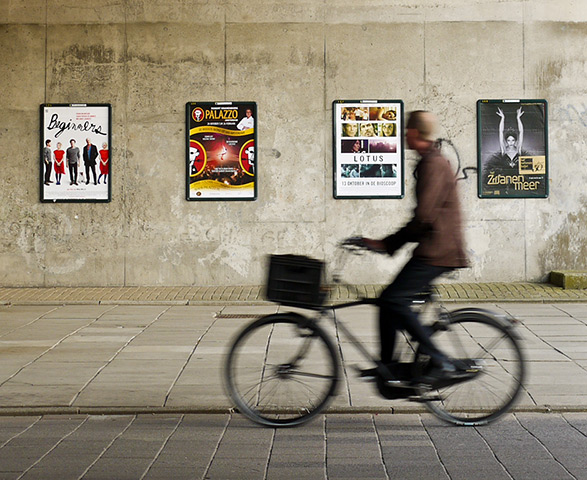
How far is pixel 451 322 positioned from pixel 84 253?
9.02m

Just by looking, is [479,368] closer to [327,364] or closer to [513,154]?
[327,364]

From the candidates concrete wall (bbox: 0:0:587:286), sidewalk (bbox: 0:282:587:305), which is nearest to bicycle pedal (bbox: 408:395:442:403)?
sidewalk (bbox: 0:282:587:305)

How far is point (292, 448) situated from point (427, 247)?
143 centimetres

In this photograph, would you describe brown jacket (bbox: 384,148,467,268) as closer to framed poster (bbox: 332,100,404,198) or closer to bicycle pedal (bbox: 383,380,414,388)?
bicycle pedal (bbox: 383,380,414,388)

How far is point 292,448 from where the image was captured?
17.0ft

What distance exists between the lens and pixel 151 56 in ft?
44.4

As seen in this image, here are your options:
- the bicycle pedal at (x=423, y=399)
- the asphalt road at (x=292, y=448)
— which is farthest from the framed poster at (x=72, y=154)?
the bicycle pedal at (x=423, y=399)

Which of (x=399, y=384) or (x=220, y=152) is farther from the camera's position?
(x=220, y=152)

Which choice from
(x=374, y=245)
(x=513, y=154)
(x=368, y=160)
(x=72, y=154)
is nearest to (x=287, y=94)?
(x=368, y=160)

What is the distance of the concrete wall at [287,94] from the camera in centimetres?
1349

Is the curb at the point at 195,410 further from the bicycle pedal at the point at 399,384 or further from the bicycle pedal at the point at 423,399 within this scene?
the bicycle pedal at the point at 399,384

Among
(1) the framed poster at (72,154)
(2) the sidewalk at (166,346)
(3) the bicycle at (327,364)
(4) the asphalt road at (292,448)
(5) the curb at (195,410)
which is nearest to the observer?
(4) the asphalt road at (292,448)

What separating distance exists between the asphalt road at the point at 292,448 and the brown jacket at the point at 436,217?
109 centimetres

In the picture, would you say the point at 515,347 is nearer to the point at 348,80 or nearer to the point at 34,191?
the point at 348,80
